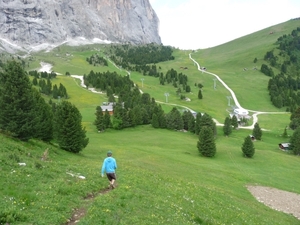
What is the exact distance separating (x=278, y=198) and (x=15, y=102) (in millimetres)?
38094

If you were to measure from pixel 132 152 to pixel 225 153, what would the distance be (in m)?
27.6

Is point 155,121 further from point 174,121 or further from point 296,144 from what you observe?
point 296,144

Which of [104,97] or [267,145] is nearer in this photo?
[267,145]

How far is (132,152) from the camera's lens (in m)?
58.6

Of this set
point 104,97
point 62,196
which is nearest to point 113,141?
point 62,196

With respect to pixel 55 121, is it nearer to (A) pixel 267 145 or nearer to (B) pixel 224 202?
(B) pixel 224 202

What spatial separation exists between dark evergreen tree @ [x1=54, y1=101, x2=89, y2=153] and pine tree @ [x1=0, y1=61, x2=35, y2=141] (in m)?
7.96

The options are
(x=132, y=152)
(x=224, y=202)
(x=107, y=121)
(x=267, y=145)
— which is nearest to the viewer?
(x=224, y=202)

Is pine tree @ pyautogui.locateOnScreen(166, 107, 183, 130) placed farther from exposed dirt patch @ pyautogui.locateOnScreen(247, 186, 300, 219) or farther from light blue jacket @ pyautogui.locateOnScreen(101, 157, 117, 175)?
light blue jacket @ pyautogui.locateOnScreen(101, 157, 117, 175)

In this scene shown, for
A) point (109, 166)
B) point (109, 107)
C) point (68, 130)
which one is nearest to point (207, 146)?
point (68, 130)

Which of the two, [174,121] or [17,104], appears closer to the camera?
[17,104]

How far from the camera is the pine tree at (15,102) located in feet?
132

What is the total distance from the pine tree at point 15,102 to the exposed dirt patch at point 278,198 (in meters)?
32.6

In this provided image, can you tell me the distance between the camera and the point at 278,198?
41.3 metres
